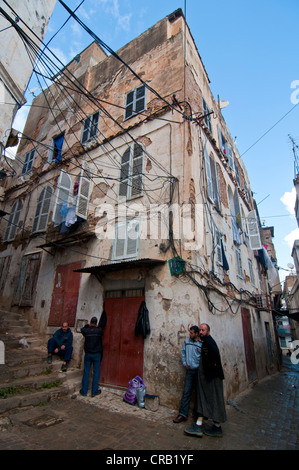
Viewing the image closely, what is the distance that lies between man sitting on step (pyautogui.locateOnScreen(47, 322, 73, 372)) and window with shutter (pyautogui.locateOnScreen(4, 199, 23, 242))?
6656 millimetres

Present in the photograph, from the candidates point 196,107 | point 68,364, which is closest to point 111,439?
point 68,364

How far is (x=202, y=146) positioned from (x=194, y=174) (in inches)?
75.0

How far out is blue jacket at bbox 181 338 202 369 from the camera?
4820 millimetres

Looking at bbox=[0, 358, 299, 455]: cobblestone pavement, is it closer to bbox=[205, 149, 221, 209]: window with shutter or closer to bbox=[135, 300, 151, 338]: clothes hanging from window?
bbox=[135, 300, 151, 338]: clothes hanging from window

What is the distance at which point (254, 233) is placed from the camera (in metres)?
12.0

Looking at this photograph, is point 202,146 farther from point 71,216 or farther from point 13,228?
point 13,228

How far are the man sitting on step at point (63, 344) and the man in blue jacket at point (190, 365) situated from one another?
12.1ft

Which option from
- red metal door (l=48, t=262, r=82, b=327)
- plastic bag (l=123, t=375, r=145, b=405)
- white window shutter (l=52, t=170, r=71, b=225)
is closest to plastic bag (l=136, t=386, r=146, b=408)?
plastic bag (l=123, t=375, r=145, b=405)

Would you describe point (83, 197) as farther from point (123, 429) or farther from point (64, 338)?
point (123, 429)

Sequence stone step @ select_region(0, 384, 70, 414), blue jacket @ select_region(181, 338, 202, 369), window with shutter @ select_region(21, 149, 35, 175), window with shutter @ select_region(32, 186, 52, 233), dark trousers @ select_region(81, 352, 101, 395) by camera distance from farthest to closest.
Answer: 1. window with shutter @ select_region(21, 149, 35, 175)
2. window with shutter @ select_region(32, 186, 52, 233)
3. dark trousers @ select_region(81, 352, 101, 395)
4. blue jacket @ select_region(181, 338, 202, 369)
5. stone step @ select_region(0, 384, 70, 414)

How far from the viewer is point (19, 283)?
9969 millimetres

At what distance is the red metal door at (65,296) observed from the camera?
7.98 meters

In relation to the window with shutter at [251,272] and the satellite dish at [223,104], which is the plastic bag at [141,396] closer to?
the window with shutter at [251,272]

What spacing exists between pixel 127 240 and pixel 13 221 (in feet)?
26.0
